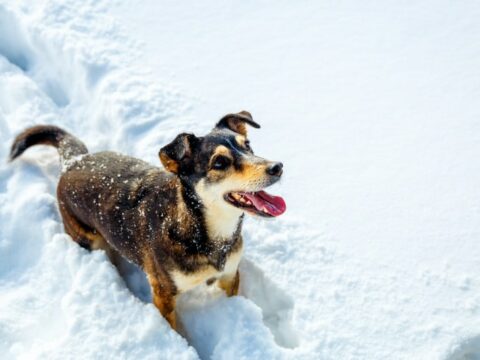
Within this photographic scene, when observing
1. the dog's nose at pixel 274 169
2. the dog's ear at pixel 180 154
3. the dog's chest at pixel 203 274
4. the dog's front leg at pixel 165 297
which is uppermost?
the dog's nose at pixel 274 169

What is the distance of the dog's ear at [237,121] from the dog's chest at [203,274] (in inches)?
36.7

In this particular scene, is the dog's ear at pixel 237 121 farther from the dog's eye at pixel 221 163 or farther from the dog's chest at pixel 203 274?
the dog's chest at pixel 203 274

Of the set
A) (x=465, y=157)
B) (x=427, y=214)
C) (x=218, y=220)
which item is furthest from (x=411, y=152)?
(x=218, y=220)

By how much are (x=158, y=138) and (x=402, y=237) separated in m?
2.67

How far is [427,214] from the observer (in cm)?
435

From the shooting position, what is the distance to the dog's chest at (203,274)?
141 inches

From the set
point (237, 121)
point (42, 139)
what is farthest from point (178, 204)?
point (42, 139)

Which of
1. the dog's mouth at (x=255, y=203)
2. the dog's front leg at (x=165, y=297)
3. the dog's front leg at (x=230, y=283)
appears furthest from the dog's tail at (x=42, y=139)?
the dog's mouth at (x=255, y=203)

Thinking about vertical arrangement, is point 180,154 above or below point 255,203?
above

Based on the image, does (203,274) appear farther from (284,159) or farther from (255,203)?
(284,159)

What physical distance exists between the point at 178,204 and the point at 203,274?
560mm

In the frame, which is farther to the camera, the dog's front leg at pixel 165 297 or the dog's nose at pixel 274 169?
the dog's front leg at pixel 165 297

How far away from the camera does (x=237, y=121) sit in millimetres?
3771

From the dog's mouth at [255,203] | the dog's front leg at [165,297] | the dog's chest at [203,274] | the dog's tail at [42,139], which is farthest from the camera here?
the dog's tail at [42,139]
